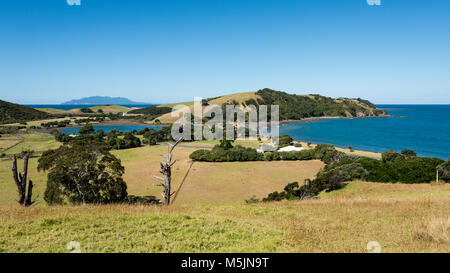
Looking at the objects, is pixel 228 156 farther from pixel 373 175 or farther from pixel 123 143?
pixel 123 143

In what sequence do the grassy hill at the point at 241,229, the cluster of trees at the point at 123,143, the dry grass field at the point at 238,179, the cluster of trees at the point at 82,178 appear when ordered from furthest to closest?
the cluster of trees at the point at 123,143
the dry grass field at the point at 238,179
the cluster of trees at the point at 82,178
the grassy hill at the point at 241,229

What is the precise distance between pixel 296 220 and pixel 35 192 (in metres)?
39.7

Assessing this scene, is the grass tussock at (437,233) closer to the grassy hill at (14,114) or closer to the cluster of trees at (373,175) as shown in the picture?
the cluster of trees at (373,175)

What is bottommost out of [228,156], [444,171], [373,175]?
[228,156]

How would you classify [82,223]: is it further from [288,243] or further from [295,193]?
[295,193]

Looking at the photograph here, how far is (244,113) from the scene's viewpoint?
557ft

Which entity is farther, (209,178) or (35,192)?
(209,178)

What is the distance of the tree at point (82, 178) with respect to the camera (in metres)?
Result: 22.8

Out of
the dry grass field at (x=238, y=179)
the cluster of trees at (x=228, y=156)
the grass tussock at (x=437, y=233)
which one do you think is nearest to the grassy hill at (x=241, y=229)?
the grass tussock at (x=437, y=233)

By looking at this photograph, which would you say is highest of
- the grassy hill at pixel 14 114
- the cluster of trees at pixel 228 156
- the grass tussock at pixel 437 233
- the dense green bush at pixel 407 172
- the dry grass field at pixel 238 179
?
the grassy hill at pixel 14 114

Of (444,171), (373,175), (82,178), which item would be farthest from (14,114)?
(444,171)

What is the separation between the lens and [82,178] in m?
23.2
